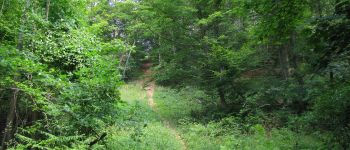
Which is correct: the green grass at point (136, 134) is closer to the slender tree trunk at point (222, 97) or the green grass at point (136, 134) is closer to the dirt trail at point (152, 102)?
the dirt trail at point (152, 102)

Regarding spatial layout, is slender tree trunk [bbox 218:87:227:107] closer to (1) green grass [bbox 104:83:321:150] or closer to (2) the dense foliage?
(2) the dense foliage

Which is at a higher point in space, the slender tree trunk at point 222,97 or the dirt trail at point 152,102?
the slender tree trunk at point 222,97

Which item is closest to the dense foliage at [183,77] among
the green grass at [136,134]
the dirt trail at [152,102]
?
the green grass at [136,134]

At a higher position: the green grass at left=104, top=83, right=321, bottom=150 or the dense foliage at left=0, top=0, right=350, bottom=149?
the dense foliage at left=0, top=0, right=350, bottom=149

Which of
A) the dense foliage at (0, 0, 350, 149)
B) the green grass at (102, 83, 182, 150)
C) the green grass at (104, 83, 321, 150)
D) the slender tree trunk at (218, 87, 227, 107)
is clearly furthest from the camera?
the slender tree trunk at (218, 87, 227, 107)

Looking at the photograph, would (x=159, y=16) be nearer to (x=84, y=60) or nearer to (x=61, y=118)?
(x=84, y=60)

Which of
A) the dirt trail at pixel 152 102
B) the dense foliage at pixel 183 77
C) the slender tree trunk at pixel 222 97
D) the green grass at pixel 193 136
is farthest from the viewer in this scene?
the slender tree trunk at pixel 222 97

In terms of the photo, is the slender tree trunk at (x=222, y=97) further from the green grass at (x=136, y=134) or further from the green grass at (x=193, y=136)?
the green grass at (x=136, y=134)

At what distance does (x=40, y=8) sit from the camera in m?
9.65

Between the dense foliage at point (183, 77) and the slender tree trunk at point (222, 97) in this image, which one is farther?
the slender tree trunk at point (222, 97)

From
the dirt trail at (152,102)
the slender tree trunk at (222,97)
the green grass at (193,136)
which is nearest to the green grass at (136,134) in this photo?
the green grass at (193,136)

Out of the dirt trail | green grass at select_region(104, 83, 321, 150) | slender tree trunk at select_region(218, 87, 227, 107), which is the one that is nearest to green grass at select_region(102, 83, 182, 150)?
green grass at select_region(104, 83, 321, 150)

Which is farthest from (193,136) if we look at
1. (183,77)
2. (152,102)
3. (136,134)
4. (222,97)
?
(152,102)

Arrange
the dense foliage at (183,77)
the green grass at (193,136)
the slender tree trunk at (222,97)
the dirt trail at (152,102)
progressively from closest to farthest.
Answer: the dense foliage at (183,77)
the green grass at (193,136)
the dirt trail at (152,102)
the slender tree trunk at (222,97)
